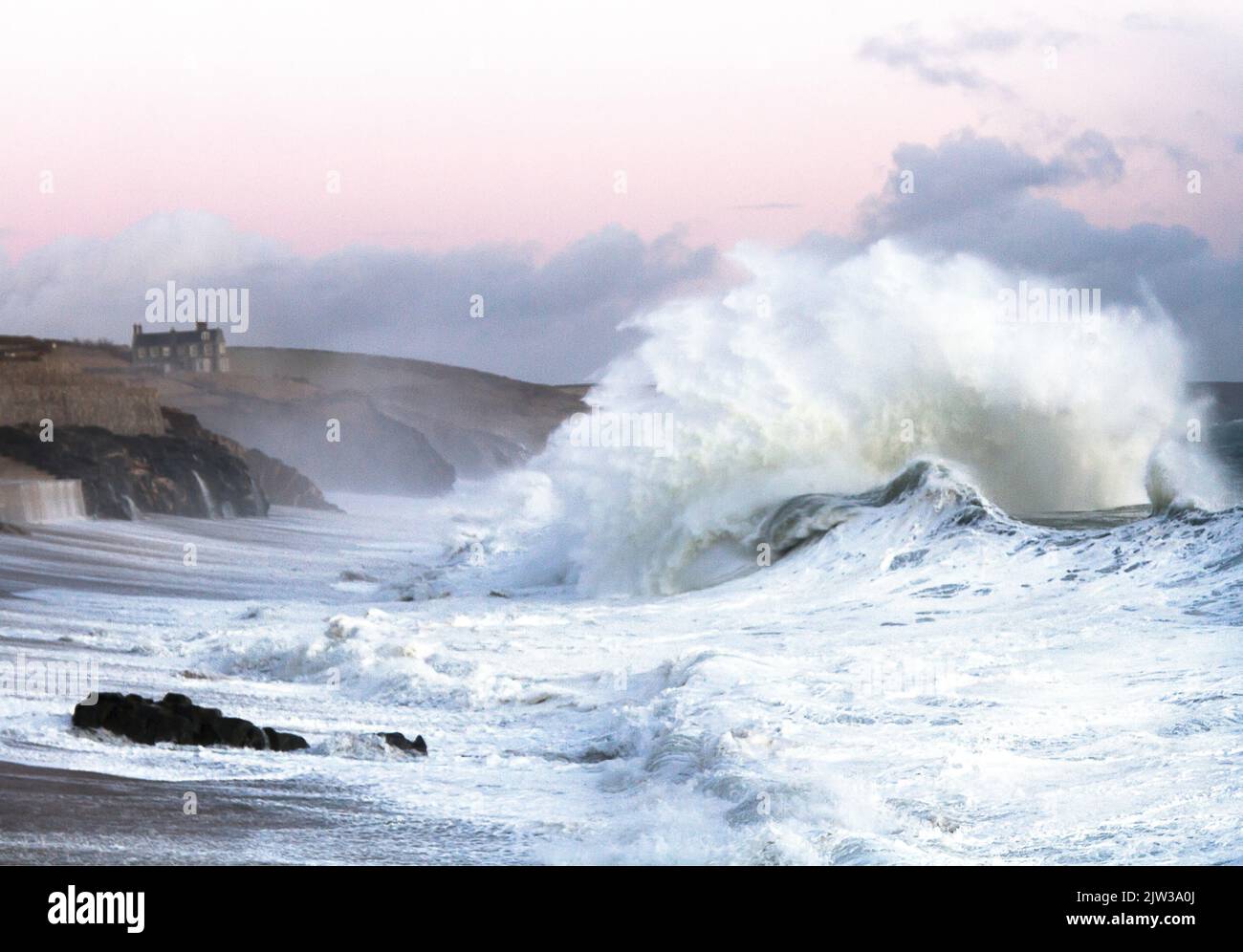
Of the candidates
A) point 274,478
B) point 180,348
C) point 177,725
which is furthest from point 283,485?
point 177,725

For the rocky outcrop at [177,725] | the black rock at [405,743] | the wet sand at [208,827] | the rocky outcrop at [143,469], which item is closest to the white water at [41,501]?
the rocky outcrop at [143,469]

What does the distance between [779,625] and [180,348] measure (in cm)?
8539

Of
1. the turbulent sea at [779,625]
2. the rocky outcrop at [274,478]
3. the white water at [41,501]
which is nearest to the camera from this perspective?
the turbulent sea at [779,625]

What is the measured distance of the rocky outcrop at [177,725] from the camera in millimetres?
9625

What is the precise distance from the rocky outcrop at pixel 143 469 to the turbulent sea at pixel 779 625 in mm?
5935

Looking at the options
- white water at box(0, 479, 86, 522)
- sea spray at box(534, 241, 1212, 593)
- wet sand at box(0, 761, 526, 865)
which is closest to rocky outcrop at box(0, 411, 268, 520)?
white water at box(0, 479, 86, 522)

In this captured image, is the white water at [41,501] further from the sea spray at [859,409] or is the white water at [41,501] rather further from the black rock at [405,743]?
the black rock at [405,743]

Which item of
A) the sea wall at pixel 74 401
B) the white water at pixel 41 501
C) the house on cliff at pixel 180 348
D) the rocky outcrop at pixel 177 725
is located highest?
the house on cliff at pixel 180 348

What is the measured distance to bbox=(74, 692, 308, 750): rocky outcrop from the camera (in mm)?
9625

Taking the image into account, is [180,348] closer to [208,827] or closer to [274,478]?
[274,478]

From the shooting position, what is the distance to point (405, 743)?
990 centimetres

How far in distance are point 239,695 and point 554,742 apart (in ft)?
9.94
